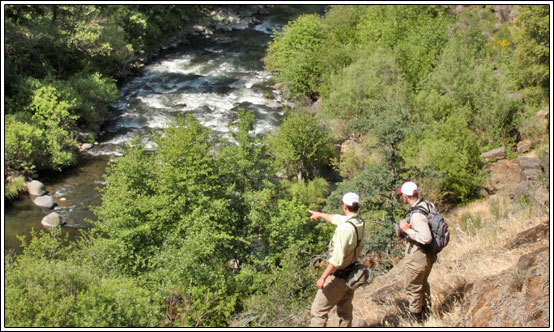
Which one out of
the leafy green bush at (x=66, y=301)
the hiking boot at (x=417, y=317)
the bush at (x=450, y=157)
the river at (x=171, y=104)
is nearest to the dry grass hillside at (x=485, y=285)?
the hiking boot at (x=417, y=317)

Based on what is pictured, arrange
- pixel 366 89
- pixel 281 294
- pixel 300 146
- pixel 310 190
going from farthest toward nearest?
pixel 366 89 < pixel 300 146 < pixel 310 190 < pixel 281 294

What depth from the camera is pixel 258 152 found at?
19.1 metres

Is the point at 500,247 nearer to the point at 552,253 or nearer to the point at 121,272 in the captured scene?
the point at 552,253

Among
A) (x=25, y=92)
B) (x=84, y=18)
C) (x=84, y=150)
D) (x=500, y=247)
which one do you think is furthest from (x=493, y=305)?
(x=84, y=18)

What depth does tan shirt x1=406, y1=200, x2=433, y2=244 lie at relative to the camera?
7074mm

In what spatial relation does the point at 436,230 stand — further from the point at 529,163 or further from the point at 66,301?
the point at 529,163

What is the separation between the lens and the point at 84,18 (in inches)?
1316

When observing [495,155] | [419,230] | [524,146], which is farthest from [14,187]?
[524,146]

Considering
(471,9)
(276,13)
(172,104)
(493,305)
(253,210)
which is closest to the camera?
(493,305)

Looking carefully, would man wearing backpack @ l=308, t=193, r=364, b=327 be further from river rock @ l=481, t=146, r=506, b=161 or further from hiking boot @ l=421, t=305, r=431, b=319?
river rock @ l=481, t=146, r=506, b=161

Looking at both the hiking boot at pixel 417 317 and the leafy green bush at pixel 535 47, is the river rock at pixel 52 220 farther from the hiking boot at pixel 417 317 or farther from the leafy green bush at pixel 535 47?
the leafy green bush at pixel 535 47

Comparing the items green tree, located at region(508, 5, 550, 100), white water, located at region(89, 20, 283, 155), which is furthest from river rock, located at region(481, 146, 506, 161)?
white water, located at region(89, 20, 283, 155)

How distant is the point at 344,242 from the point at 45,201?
19811mm

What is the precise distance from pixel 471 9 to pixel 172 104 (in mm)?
23791
